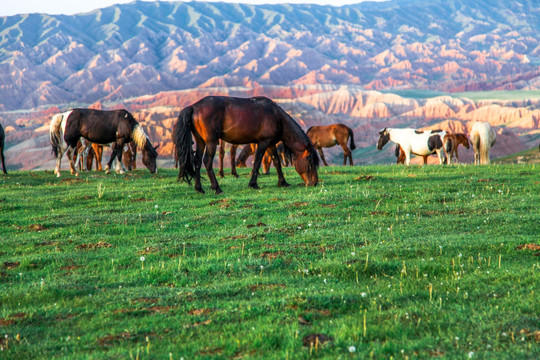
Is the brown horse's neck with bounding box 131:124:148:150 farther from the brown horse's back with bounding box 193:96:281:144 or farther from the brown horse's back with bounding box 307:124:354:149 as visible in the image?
the brown horse's back with bounding box 307:124:354:149

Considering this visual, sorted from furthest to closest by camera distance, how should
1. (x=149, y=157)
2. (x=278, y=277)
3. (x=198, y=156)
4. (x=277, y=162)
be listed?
(x=149, y=157) < (x=277, y=162) < (x=198, y=156) < (x=278, y=277)

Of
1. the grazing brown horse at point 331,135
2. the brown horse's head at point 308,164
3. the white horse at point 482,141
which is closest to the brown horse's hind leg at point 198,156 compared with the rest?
the brown horse's head at point 308,164

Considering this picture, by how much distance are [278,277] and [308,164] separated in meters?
10.1

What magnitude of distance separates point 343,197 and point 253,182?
13.3 feet

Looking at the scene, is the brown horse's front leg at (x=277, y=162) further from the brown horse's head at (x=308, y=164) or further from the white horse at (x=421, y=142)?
the white horse at (x=421, y=142)

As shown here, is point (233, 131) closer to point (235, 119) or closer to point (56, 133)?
point (235, 119)

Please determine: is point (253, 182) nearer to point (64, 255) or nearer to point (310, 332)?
point (64, 255)

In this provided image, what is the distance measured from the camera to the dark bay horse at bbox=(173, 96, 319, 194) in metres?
17.2

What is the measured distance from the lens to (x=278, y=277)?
28.1 ft

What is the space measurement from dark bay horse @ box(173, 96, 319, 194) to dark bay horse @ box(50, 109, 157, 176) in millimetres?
8218

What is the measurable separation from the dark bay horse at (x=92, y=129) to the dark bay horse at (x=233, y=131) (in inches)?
324

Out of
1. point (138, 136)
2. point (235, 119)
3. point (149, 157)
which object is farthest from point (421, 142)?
point (235, 119)

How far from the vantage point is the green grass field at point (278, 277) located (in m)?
6.02

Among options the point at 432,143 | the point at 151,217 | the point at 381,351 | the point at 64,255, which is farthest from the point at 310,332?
the point at 432,143
